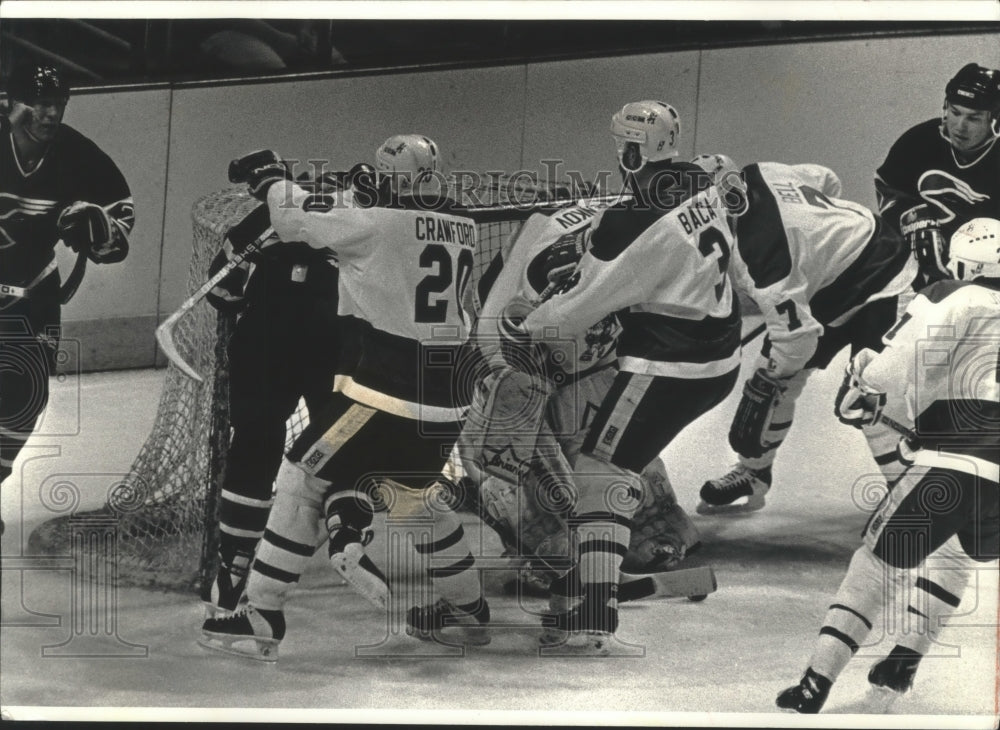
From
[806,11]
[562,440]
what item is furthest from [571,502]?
[806,11]

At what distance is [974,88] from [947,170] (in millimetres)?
220

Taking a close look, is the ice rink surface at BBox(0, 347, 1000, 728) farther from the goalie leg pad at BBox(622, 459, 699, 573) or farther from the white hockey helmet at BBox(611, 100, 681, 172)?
the white hockey helmet at BBox(611, 100, 681, 172)

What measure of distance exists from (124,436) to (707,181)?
63.7 inches

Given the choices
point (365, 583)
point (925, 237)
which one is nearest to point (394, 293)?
point (365, 583)

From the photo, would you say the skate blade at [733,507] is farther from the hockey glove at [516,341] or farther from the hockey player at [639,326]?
the hockey glove at [516,341]

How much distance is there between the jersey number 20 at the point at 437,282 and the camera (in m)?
3.25

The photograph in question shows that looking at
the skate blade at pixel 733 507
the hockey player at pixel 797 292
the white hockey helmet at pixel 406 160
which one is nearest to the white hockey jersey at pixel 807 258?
the hockey player at pixel 797 292

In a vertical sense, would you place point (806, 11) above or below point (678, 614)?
above

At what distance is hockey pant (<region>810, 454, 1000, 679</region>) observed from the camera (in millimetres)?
3346

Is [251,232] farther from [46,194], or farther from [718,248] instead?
[718,248]

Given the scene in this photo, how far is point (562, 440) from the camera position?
3340mm

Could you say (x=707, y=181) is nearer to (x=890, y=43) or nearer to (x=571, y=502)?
(x=890, y=43)

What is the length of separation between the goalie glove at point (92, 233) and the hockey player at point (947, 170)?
198 centimetres

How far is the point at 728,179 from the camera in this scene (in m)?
3.36
